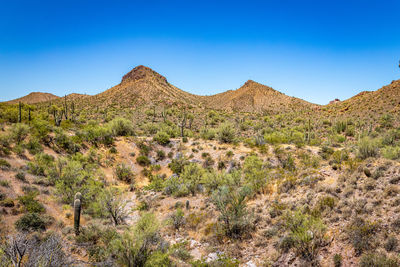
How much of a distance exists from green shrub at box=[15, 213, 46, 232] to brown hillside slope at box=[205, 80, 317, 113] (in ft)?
185

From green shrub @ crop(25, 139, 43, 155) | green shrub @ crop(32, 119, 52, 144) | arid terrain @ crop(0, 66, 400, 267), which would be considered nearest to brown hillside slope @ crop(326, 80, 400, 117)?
arid terrain @ crop(0, 66, 400, 267)

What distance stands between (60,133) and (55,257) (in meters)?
20.3

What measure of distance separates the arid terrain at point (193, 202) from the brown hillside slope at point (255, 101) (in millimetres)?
32715

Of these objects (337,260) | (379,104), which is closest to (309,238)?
(337,260)

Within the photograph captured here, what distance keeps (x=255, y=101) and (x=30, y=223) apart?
6616 cm

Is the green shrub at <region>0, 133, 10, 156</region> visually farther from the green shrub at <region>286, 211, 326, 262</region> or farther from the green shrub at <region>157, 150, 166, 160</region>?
the green shrub at <region>286, 211, 326, 262</region>

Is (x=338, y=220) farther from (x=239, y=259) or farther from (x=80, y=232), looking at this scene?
(x=80, y=232)

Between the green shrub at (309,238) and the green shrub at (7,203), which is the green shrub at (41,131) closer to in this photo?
the green shrub at (7,203)

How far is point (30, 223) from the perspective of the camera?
35.1 feet

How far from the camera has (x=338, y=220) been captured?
8.46 meters

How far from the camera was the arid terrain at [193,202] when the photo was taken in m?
7.67

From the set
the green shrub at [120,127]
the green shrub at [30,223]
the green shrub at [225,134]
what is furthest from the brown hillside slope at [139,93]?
the green shrub at [30,223]

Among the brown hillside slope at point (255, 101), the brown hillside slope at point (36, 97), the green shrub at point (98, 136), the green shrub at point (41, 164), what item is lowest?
the green shrub at point (41, 164)

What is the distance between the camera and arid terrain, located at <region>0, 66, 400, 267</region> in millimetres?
7672
